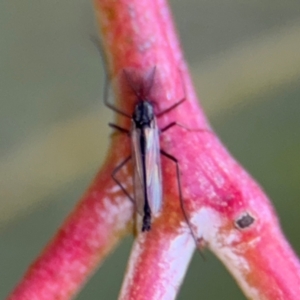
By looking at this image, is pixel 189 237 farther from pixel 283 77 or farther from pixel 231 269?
pixel 283 77

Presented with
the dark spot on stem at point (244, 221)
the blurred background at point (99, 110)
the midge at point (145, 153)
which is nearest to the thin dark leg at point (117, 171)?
the midge at point (145, 153)

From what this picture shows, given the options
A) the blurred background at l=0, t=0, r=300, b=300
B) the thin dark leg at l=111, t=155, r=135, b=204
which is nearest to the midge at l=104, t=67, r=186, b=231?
the thin dark leg at l=111, t=155, r=135, b=204

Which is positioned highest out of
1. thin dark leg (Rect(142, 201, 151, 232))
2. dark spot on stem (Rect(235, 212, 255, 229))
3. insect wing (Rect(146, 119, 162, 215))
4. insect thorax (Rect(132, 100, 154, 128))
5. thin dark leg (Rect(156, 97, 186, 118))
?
insect thorax (Rect(132, 100, 154, 128))

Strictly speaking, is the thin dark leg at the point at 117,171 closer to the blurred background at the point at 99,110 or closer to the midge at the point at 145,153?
the midge at the point at 145,153

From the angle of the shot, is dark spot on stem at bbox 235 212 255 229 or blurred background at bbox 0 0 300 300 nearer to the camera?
dark spot on stem at bbox 235 212 255 229

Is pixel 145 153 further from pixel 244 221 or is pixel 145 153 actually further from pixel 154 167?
pixel 244 221

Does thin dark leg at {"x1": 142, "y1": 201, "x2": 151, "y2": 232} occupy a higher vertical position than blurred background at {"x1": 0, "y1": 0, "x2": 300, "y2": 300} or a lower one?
lower

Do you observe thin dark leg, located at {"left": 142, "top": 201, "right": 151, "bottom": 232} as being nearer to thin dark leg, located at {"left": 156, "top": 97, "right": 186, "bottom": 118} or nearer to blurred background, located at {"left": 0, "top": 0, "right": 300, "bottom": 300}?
thin dark leg, located at {"left": 156, "top": 97, "right": 186, "bottom": 118}
